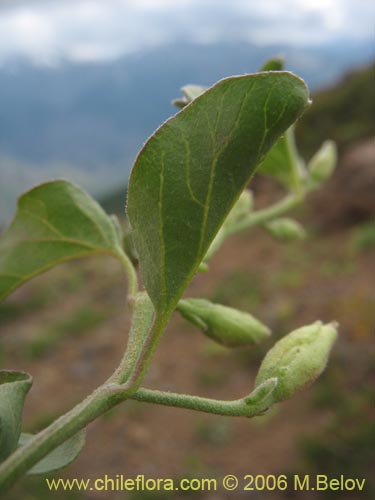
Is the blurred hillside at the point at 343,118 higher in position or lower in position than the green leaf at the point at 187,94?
lower

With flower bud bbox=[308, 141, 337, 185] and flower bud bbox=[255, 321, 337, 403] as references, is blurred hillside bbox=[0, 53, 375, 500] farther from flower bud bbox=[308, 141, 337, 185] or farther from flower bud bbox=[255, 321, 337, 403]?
flower bud bbox=[255, 321, 337, 403]

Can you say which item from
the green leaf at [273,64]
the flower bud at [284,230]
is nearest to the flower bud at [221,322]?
the green leaf at [273,64]

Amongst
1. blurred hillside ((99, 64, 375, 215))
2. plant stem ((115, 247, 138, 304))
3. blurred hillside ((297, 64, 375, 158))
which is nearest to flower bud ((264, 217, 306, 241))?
plant stem ((115, 247, 138, 304))

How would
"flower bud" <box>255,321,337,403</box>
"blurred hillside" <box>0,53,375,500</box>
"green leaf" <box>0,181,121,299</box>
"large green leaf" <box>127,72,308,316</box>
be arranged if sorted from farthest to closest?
1. "blurred hillside" <box>0,53,375,500</box>
2. "green leaf" <box>0,181,121,299</box>
3. "flower bud" <box>255,321,337,403</box>
4. "large green leaf" <box>127,72,308,316</box>

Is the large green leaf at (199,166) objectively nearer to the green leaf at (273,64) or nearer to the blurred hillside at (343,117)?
the green leaf at (273,64)

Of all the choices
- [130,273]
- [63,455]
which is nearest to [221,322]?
[130,273]

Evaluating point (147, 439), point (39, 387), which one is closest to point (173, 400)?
point (147, 439)
